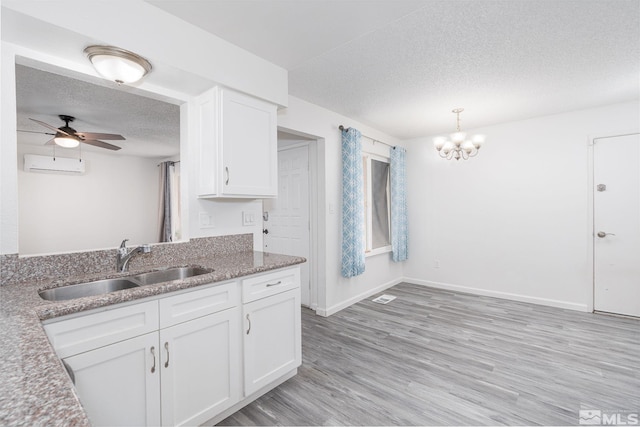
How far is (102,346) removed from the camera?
49.9 inches

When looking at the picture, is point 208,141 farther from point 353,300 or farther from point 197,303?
point 353,300

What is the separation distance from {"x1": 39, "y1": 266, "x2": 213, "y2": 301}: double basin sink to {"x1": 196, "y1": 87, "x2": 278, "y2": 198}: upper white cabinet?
1.80 ft

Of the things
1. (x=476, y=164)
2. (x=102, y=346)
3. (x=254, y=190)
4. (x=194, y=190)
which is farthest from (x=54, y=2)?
(x=476, y=164)

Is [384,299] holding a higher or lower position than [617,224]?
lower

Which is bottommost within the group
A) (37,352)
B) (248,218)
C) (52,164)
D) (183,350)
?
(183,350)

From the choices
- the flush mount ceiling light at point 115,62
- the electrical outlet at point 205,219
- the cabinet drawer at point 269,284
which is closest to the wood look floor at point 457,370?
the cabinet drawer at point 269,284

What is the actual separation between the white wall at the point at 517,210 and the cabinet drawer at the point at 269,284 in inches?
126

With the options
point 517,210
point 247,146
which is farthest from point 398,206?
point 247,146

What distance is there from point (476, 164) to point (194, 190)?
3805 mm

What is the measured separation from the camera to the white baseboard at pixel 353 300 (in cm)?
349

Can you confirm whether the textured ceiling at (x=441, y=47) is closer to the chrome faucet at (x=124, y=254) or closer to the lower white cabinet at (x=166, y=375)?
the chrome faucet at (x=124, y=254)

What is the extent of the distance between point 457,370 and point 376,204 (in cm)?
264

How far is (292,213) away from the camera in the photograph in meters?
3.89
